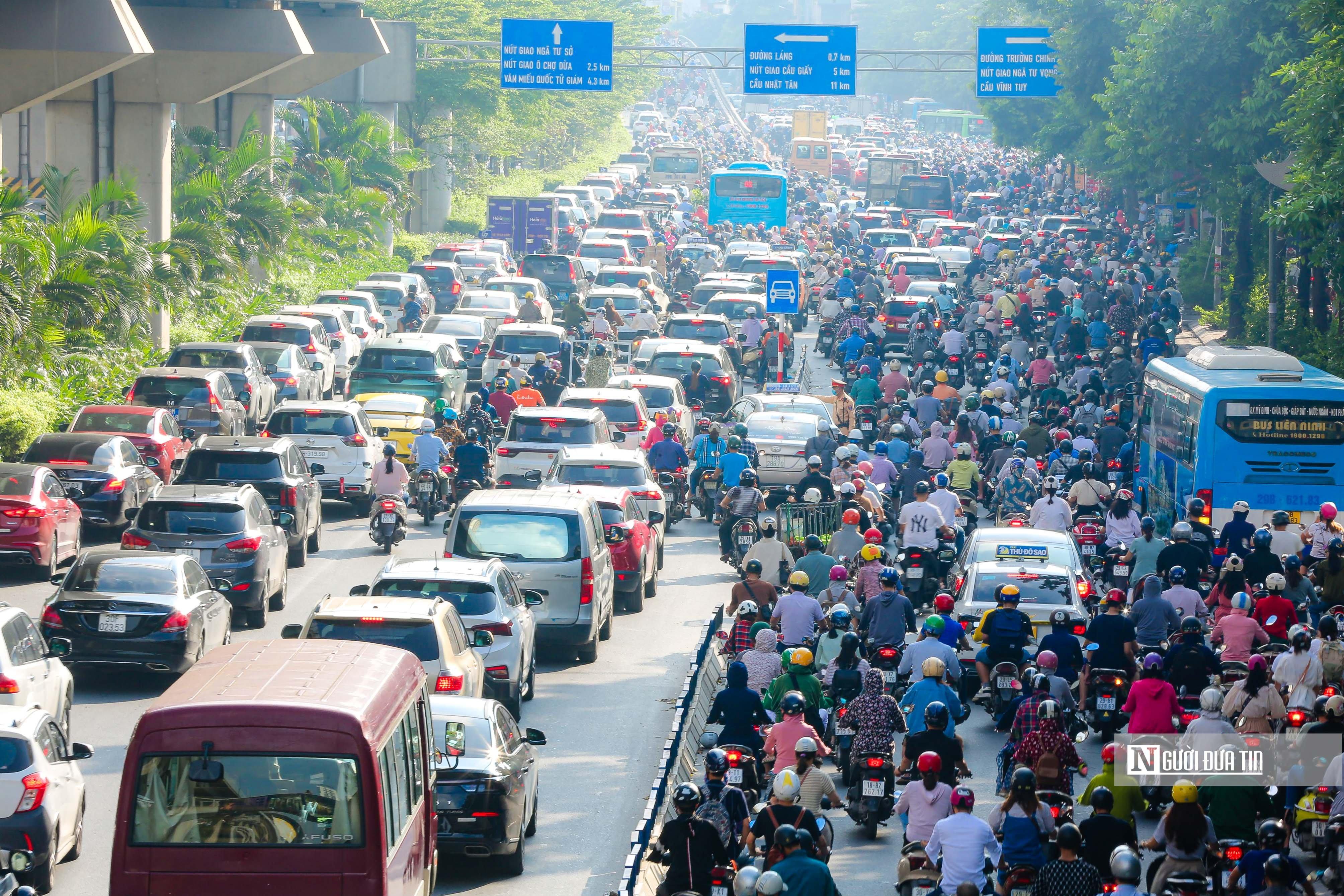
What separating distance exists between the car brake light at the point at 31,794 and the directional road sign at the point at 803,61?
39.0 metres

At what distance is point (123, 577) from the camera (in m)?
18.2

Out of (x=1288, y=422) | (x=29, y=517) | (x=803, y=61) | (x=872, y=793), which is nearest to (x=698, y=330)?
(x=803, y=61)

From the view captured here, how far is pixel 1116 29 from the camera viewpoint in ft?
169

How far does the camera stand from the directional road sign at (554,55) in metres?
48.7

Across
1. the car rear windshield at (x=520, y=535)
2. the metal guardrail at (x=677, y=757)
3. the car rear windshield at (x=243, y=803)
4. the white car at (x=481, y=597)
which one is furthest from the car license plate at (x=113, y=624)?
the car rear windshield at (x=243, y=803)

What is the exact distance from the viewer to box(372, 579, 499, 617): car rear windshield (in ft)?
55.3

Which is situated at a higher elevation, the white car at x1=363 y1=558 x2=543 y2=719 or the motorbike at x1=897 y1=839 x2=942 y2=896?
the white car at x1=363 y1=558 x2=543 y2=719

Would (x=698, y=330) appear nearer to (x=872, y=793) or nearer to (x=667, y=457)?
(x=667, y=457)

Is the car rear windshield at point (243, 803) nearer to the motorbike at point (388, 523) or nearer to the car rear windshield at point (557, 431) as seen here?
the motorbike at point (388, 523)

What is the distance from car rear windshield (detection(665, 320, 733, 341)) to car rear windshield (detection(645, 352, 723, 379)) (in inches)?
147

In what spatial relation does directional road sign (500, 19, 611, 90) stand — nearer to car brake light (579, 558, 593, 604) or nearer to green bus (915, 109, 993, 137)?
car brake light (579, 558, 593, 604)

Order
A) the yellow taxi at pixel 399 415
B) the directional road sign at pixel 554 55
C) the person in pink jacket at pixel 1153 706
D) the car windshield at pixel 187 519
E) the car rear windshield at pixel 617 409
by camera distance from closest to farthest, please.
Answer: the person in pink jacket at pixel 1153 706
the car windshield at pixel 187 519
the car rear windshield at pixel 617 409
the yellow taxi at pixel 399 415
the directional road sign at pixel 554 55

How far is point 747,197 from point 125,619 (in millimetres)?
49566

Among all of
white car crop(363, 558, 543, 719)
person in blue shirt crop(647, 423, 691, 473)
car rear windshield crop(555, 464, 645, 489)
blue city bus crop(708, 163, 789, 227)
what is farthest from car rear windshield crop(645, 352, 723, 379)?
blue city bus crop(708, 163, 789, 227)
